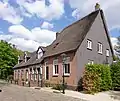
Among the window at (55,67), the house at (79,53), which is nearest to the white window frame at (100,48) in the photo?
the house at (79,53)

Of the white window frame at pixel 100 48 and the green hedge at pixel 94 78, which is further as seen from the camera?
the white window frame at pixel 100 48

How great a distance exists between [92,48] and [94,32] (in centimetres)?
209

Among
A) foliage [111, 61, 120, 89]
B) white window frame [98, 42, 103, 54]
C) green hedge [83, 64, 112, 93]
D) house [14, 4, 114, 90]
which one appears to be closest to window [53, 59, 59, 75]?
house [14, 4, 114, 90]

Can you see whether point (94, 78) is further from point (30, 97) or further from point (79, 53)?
point (30, 97)

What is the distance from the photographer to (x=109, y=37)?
103ft

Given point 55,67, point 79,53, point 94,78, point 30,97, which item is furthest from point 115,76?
point 30,97

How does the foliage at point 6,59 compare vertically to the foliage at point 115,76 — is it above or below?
above

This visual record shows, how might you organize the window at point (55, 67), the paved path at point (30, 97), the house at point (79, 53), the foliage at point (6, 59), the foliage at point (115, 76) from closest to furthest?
the paved path at point (30, 97), the house at point (79, 53), the foliage at point (115, 76), the window at point (55, 67), the foliage at point (6, 59)

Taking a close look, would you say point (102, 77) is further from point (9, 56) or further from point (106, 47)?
point (9, 56)

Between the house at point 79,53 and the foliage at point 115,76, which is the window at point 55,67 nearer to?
the house at point 79,53

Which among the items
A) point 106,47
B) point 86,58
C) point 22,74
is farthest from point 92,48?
point 22,74

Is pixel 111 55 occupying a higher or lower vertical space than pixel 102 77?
higher

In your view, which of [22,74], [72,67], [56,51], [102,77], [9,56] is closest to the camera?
[102,77]

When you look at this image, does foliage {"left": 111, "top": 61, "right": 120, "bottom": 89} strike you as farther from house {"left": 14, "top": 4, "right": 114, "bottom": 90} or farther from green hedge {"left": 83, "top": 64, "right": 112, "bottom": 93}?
house {"left": 14, "top": 4, "right": 114, "bottom": 90}
